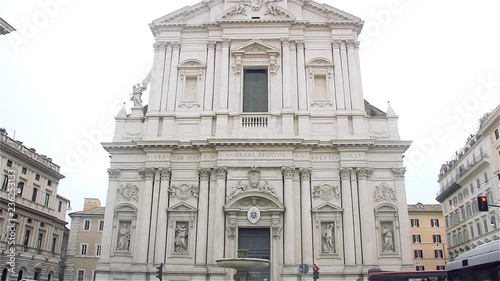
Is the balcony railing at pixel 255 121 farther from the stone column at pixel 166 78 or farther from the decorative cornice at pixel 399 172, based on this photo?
the decorative cornice at pixel 399 172

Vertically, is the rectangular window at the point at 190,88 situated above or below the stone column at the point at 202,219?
above

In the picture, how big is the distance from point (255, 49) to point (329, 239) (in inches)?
392

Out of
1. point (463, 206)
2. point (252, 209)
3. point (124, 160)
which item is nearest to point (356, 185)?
point (252, 209)

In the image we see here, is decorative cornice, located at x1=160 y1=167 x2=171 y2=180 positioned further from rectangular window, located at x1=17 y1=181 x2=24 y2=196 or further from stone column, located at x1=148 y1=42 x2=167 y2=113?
rectangular window, located at x1=17 y1=181 x2=24 y2=196

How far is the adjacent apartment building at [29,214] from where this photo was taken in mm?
29969

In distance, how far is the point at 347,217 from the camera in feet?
64.4

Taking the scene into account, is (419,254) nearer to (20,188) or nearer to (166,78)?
(166,78)

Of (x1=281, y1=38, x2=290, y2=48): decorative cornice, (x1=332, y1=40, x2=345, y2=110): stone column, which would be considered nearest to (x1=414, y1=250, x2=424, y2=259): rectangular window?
(x1=332, y1=40, x2=345, y2=110): stone column

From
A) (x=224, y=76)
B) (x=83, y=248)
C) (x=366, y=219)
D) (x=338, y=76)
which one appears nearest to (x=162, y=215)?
(x=224, y=76)

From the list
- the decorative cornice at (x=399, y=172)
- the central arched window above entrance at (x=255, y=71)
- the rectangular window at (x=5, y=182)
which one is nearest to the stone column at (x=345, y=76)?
the central arched window above entrance at (x=255, y=71)

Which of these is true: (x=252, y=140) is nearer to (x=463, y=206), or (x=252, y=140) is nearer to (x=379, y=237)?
(x=379, y=237)

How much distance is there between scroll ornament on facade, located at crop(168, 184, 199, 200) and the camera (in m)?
20.4

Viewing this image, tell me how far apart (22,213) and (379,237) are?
2511 centimetres

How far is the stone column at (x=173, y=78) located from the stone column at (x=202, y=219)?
3903 millimetres
